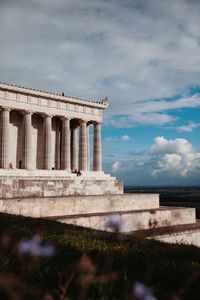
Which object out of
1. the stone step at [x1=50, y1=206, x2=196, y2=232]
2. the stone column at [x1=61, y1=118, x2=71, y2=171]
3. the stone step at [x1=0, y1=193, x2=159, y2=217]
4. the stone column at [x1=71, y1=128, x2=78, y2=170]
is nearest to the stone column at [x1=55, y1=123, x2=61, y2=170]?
the stone column at [x1=71, y1=128, x2=78, y2=170]

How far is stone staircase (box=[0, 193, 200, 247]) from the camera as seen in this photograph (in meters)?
20.7

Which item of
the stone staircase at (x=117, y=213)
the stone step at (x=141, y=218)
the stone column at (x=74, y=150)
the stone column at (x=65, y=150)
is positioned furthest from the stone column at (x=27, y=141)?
the stone step at (x=141, y=218)

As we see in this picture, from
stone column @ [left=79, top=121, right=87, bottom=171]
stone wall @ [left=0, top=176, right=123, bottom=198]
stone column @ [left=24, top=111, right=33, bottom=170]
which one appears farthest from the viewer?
stone column @ [left=79, top=121, right=87, bottom=171]

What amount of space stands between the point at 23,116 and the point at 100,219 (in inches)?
686

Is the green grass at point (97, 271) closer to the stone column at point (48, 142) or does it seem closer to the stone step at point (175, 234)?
the stone step at point (175, 234)

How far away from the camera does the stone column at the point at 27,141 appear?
115 feet

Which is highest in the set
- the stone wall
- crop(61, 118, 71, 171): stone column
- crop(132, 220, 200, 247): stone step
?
crop(61, 118, 71, 171): stone column

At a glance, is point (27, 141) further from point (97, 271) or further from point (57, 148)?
point (97, 271)

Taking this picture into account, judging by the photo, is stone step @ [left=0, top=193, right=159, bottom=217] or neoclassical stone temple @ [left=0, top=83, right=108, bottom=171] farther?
neoclassical stone temple @ [left=0, top=83, right=108, bottom=171]

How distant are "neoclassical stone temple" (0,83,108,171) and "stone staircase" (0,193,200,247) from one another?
11.2 m

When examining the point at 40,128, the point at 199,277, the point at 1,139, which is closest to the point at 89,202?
the point at 1,139

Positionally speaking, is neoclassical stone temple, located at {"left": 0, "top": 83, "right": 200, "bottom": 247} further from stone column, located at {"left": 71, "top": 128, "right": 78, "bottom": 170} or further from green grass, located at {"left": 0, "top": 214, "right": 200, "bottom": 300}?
green grass, located at {"left": 0, "top": 214, "right": 200, "bottom": 300}

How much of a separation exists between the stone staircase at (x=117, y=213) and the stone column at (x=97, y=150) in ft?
35.9

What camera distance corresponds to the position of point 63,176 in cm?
3391
